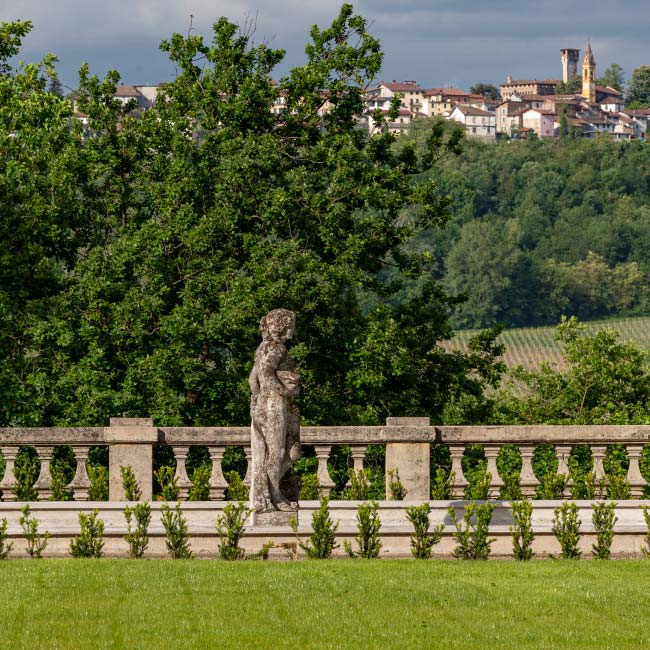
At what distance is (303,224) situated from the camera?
24.0 m

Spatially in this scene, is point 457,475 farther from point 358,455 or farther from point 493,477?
point 358,455

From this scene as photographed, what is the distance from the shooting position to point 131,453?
53.5 ft

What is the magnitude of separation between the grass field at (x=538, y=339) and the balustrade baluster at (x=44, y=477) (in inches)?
4488

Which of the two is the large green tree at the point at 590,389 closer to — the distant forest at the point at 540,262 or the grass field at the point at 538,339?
the grass field at the point at 538,339

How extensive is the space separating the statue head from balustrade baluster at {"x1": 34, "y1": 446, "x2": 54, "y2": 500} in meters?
3.54

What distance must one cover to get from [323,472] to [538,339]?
136 metres

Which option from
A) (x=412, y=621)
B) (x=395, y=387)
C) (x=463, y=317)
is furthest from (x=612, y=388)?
(x=463, y=317)

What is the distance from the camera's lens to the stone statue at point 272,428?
45.4 feet

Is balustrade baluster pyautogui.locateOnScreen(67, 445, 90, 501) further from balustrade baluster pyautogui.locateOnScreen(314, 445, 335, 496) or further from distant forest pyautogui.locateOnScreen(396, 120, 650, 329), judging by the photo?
distant forest pyautogui.locateOnScreen(396, 120, 650, 329)

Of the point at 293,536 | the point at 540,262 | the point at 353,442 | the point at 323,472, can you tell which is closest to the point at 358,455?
the point at 353,442

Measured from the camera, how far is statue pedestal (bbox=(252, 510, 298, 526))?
45.3 feet

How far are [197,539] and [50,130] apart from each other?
13789mm

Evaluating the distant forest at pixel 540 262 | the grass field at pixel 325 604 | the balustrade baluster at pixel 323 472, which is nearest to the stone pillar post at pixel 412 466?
the balustrade baluster at pixel 323 472

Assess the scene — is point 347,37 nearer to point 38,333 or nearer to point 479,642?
point 38,333
